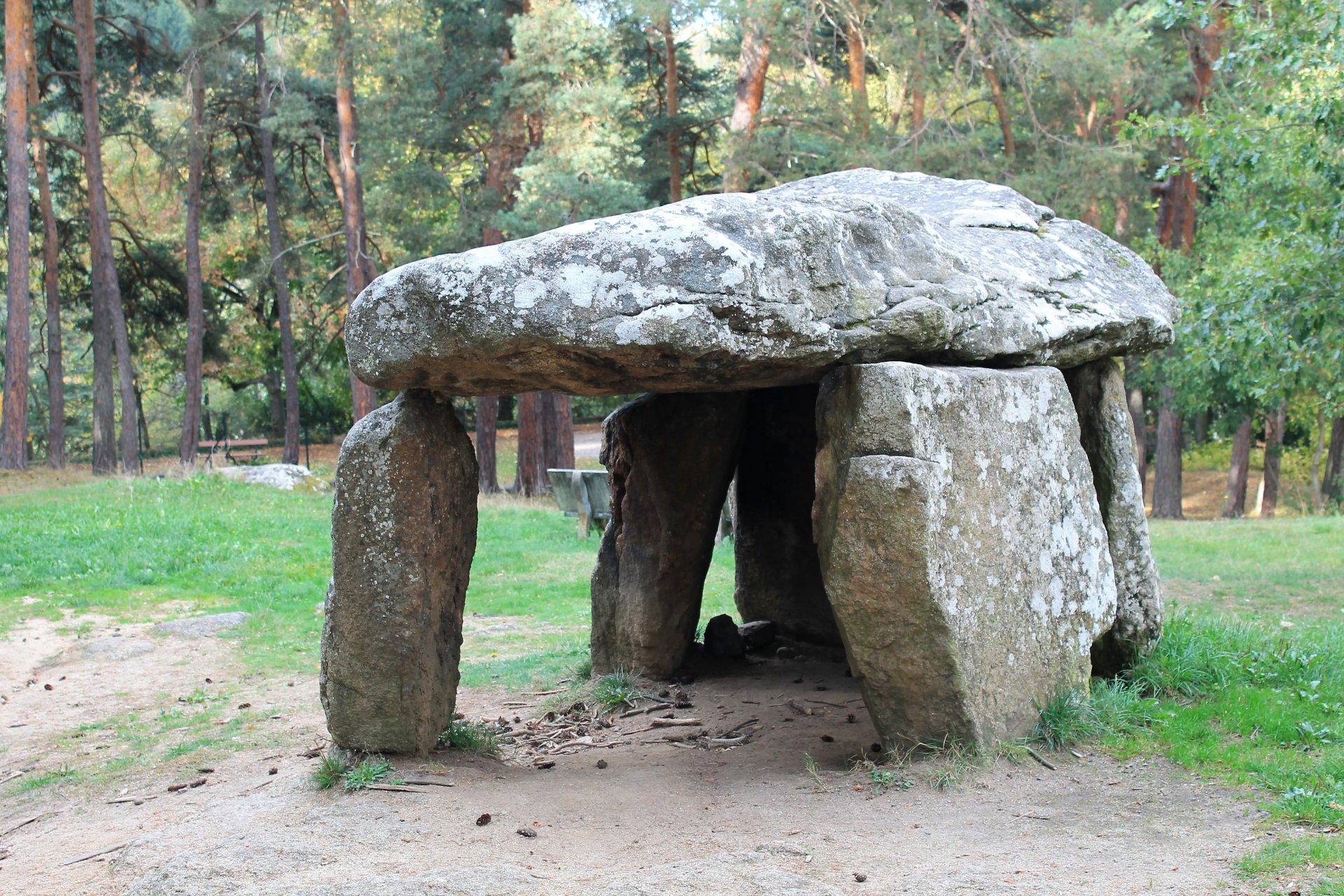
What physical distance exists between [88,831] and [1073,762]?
160 inches

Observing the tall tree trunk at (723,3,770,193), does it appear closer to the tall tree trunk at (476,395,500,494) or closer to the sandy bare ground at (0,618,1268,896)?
the tall tree trunk at (476,395,500,494)

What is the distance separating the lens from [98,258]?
20.7 m

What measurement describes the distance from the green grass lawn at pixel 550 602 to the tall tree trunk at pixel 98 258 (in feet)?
16.9

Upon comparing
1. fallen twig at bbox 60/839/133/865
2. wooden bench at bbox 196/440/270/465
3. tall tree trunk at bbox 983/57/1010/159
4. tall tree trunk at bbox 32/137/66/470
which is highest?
tall tree trunk at bbox 983/57/1010/159

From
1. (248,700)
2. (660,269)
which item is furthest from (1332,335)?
(248,700)

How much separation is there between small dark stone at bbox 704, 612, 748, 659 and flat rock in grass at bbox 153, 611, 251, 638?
154 inches

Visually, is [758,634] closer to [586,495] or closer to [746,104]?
[586,495]

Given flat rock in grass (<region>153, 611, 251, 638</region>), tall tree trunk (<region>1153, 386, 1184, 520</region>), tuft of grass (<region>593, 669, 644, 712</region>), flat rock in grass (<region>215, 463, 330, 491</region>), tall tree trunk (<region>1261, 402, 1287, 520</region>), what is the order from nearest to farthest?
tuft of grass (<region>593, 669, 644, 712</region>) → flat rock in grass (<region>153, 611, 251, 638</region>) → flat rock in grass (<region>215, 463, 330, 491</region>) → tall tree trunk (<region>1153, 386, 1184, 520</region>) → tall tree trunk (<region>1261, 402, 1287, 520</region>)

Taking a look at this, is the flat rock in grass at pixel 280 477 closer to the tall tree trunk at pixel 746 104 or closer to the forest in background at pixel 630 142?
the forest in background at pixel 630 142

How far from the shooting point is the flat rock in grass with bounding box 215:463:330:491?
16.6m

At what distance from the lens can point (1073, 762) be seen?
482 cm

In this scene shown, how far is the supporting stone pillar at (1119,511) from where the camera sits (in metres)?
5.93

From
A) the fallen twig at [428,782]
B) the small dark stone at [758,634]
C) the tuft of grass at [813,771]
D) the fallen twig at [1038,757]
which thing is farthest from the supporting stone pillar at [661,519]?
the fallen twig at [1038,757]

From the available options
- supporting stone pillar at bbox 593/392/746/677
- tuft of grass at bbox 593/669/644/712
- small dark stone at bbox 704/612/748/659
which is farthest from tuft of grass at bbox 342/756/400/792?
small dark stone at bbox 704/612/748/659
